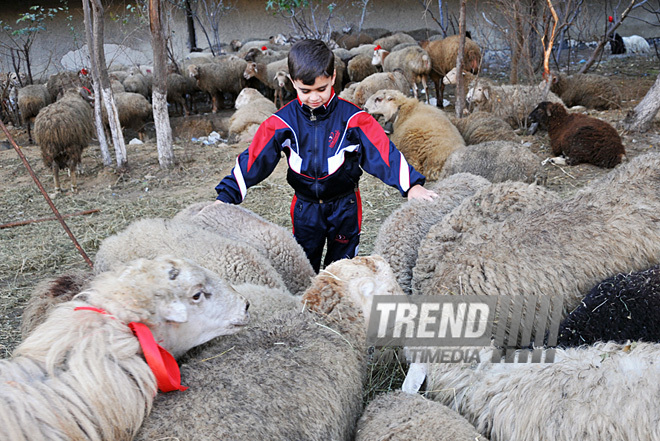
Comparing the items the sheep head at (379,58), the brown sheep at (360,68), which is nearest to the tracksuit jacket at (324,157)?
the sheep head at (379,58)

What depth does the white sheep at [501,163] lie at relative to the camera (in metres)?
5.69

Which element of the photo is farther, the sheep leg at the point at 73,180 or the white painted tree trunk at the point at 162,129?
the white painted tree trunk at the point at 162,129

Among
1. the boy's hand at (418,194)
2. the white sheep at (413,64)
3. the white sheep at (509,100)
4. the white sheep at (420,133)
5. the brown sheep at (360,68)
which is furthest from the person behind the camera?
the brown sheep at (360,68)

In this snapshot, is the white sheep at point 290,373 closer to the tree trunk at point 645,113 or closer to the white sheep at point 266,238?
the white sheep at point 266,238

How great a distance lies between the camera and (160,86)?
7449 mm

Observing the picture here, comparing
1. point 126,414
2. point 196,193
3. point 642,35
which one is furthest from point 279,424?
point 642,35

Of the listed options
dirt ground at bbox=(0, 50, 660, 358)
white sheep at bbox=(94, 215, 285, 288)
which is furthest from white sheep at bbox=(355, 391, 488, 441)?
dirt ground at bbox=(0, 50, 660, 358)

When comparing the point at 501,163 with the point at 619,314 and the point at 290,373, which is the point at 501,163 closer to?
the point at 619,314

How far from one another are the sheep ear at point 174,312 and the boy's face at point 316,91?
1531mm

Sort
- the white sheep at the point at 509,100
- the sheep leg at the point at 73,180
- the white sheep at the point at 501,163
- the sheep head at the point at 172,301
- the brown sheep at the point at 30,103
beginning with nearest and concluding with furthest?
the sheep head at the point at 172,301 → the white sheep at the point at 501,163 → the sheep leg at the point at 73,180 → the white sheep at the point at 509,100 → the brown sheep at the point at 30,103

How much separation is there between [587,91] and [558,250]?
908 cm

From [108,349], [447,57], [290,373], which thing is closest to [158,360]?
[108,349]

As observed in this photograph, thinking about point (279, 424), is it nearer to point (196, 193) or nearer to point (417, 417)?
point (417, 417)

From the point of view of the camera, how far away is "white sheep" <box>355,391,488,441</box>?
77.3 inches
